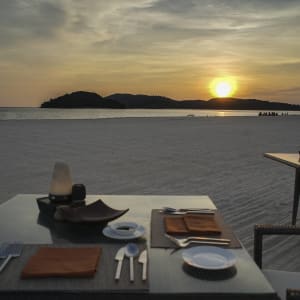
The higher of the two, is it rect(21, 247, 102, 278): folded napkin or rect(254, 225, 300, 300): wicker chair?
rect(21, 247, 102, 278): folded napkin

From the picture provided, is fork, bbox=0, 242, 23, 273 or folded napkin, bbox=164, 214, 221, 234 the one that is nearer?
fork, bbox=0, 242, 23, 273

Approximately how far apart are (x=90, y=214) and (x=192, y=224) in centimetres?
40

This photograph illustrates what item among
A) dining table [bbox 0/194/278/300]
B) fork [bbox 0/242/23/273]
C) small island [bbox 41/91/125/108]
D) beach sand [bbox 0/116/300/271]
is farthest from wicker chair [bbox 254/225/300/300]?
small island [bbox 41/91/125/108]

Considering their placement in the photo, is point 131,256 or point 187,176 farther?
point 187,176

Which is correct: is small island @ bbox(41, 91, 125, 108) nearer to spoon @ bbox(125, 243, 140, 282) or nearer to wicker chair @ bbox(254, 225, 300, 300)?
wicker chair @ bbox(254, 225, 300, 300)

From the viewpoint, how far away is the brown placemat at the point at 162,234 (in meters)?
1.41

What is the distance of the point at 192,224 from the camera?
1.61 m

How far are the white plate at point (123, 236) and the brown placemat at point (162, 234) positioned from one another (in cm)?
4

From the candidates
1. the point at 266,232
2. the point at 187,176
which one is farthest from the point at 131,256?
the point at 187,176

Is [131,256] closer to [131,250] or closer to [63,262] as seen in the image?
[131,250]

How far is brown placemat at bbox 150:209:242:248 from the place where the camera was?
1.41m

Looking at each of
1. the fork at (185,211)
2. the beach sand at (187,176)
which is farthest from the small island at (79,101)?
the fork at (185,211)

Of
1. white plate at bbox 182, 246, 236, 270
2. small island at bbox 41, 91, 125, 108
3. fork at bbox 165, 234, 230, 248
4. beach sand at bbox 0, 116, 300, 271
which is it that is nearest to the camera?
white plate at bbox 182, 246, 236, 270

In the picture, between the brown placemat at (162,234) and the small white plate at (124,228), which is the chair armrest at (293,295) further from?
the small white plate at (124,228)
